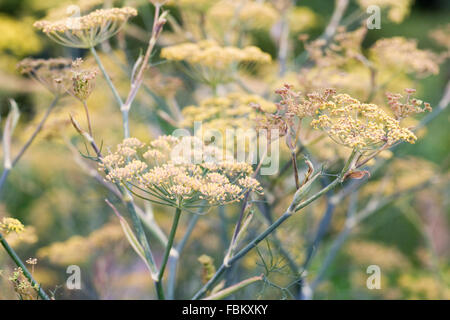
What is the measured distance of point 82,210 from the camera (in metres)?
5.01

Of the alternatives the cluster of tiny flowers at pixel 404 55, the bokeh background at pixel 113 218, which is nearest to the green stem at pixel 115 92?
the bokeh background at pixel 113 218

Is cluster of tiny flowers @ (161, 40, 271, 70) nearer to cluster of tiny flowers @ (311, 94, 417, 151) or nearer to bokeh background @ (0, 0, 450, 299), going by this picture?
bokeh background @ (0, 0, 450, 299)

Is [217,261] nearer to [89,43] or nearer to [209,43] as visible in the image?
[209,43]

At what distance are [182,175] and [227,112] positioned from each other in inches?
32.2

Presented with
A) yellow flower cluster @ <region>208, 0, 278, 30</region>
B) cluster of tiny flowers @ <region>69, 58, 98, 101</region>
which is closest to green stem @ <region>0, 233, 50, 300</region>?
cluster of tiny flowers @ <region>69, 58, 98, 101</region>

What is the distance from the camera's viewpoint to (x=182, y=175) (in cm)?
142

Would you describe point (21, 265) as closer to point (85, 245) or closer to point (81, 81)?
point (81, 81)

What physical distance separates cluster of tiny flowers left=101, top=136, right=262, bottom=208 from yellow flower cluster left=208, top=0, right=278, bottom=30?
157 cm

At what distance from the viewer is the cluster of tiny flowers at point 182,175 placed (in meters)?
1.42

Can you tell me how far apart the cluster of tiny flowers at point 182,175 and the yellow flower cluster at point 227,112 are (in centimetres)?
41

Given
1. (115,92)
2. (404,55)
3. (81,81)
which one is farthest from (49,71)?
(404,55)

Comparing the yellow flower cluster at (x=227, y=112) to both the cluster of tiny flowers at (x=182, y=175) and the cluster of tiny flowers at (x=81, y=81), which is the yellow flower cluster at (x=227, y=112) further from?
the cluster of tiny flowers at (x=81, y=81)

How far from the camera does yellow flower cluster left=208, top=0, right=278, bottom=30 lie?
2971 mm
